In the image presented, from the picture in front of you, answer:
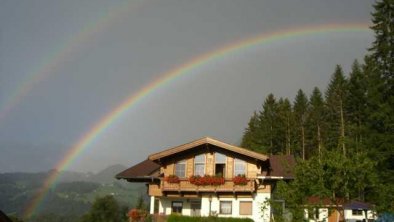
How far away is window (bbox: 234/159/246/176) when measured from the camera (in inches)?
1394

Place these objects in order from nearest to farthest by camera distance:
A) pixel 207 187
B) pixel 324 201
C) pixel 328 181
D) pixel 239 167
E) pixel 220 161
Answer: pixel 324 201 → pixel 328 181 → pixel 207 187 → pixel 239 167 → pixel 220 161

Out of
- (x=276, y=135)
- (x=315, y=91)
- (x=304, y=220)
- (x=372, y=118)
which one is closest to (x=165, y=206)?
(x=304, y=220)

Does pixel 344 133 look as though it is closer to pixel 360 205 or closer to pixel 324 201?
pixel 360 205

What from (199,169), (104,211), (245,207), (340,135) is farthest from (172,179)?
(104,211)

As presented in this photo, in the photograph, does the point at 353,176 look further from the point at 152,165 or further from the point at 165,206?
the point at 152,165

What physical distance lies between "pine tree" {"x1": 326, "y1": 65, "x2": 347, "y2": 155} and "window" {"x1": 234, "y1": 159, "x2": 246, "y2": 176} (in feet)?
105

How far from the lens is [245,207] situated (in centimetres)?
3484

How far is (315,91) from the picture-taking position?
79.8 m

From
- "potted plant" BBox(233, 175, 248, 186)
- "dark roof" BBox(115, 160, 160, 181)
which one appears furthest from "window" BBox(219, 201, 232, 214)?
"dark roof" BBox(115, 160, 160, 181)

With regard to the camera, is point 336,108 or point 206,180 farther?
point 336,108

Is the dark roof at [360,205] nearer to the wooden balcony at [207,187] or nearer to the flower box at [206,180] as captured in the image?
the wooden balcony at [207,187]

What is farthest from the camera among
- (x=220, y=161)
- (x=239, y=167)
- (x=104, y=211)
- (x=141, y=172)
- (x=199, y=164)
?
(x=104, y=211)

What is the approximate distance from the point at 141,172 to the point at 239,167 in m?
8.05

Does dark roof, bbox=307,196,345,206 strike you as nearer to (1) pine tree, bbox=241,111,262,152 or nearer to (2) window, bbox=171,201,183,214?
(2) window, bbox=171,201,183,214
